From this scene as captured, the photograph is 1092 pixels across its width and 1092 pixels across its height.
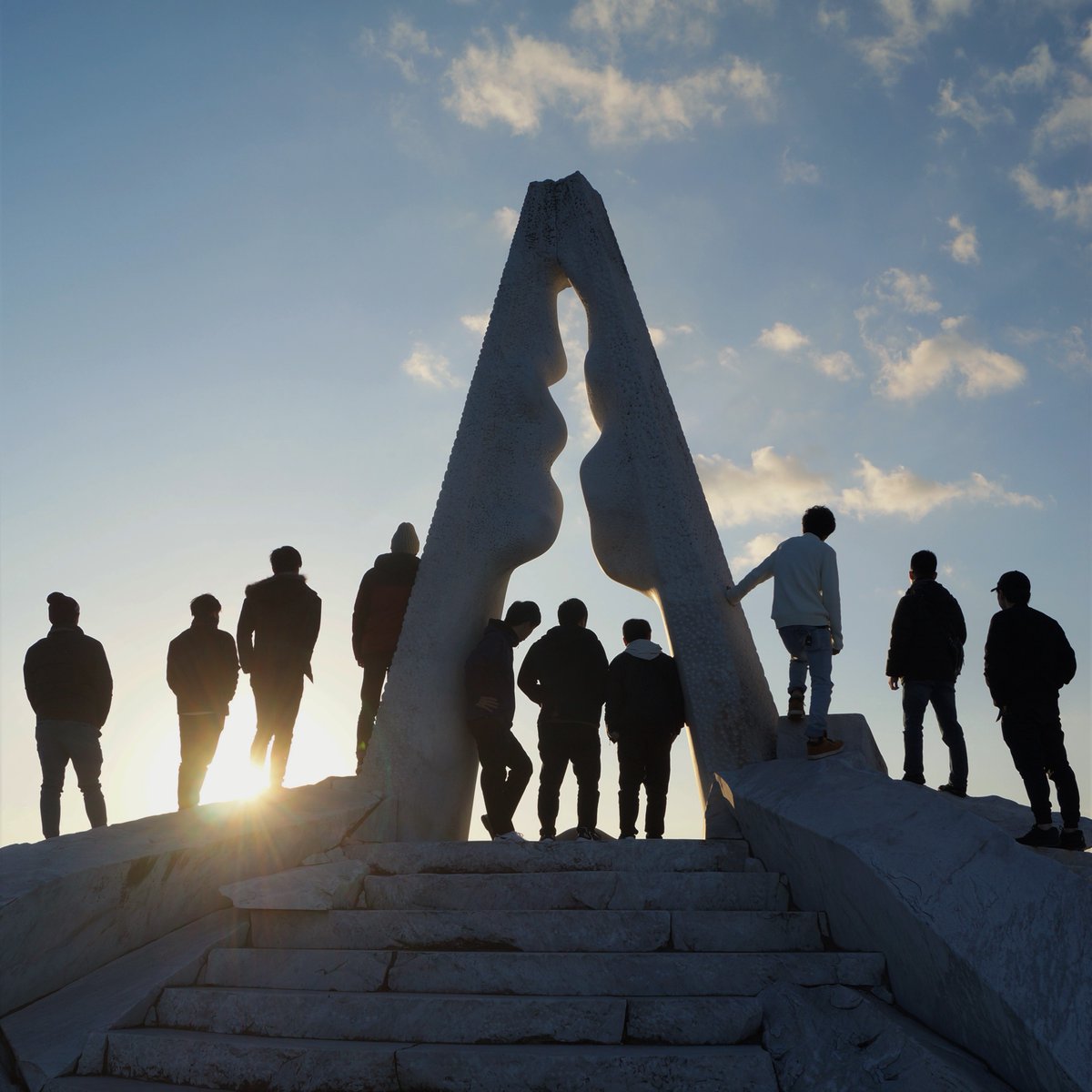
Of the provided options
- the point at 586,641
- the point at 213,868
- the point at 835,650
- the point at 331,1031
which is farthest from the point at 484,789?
the point at 331,1031

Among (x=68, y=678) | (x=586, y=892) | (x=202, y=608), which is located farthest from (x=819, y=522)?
(x=68, y=678)

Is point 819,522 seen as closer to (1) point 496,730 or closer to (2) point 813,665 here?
(2) point 813,665

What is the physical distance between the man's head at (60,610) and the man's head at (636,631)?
386 cm

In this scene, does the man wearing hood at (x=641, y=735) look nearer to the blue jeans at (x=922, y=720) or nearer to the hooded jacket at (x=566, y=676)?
the hooded jacket at (x=566, y=676)

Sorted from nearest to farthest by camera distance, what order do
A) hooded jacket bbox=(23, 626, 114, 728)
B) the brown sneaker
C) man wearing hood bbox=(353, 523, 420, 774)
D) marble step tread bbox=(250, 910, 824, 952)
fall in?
marble step tread bbox=(250, 910, 824, 952) → the brown sneaker → hooded jacket bbox=(23, 626, 114, 728) → man wearing hood bbox=(353, 523, 420, 774)

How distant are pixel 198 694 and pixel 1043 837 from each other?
17.7 feet

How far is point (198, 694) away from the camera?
694 centimetres

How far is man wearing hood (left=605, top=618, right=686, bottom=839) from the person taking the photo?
22.1 ft

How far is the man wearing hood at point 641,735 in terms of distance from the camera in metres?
6.72

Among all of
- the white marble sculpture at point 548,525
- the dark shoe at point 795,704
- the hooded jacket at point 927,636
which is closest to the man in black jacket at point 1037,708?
the hooded jacket at point 927,636

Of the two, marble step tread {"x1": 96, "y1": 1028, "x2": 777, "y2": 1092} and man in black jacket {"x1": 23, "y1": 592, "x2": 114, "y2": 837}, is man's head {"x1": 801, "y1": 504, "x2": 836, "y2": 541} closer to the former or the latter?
marble step tread {"x1": 96, "y1": 1028, "x2": 777, "y2": 1092}

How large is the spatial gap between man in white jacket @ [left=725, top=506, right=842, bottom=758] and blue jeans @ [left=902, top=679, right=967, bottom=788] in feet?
2.68

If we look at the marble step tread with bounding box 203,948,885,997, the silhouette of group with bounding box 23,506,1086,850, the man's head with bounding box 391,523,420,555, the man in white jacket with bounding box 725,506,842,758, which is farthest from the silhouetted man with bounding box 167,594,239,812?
the man in white jacket with bounding box 725,506,842,758

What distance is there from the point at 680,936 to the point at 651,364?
4917mm
